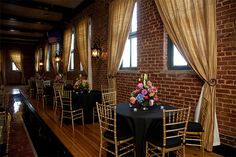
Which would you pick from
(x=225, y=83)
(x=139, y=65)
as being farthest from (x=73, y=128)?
(x=225, y=83)

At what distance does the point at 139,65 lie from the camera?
486cm

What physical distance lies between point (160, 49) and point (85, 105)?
2.34 metres

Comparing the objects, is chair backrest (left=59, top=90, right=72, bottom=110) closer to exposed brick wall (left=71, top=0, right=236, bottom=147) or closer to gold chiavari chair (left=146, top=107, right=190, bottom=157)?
exposed brick wall (left=71, top=0, right=236, bottom=147)

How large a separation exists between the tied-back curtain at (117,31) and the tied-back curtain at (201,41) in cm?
164

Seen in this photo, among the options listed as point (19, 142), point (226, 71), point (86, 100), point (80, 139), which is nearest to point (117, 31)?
point (86, 100)

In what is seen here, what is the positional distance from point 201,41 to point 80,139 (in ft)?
9.39

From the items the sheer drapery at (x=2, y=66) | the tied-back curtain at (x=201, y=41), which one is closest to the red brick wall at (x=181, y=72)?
the tied-back curtain at (x=201, y=41)

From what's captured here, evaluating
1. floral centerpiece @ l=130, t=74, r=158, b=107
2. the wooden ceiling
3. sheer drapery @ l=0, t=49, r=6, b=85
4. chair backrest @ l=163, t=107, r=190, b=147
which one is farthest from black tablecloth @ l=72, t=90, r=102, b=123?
sheer drapery @ l=0, t=49, r=6, b=85

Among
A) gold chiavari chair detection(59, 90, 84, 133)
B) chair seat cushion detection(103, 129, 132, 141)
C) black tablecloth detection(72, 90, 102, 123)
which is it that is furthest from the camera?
black tablecloth detection(72, 90, 102, 123)

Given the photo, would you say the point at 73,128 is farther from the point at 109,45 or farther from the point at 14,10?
the point at 14,10

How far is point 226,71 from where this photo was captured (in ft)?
10.1

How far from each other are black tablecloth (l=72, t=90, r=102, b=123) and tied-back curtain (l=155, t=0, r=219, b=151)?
2.55 m

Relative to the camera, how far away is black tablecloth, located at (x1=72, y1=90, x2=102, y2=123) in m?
5.00

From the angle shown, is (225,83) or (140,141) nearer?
(140,141)
